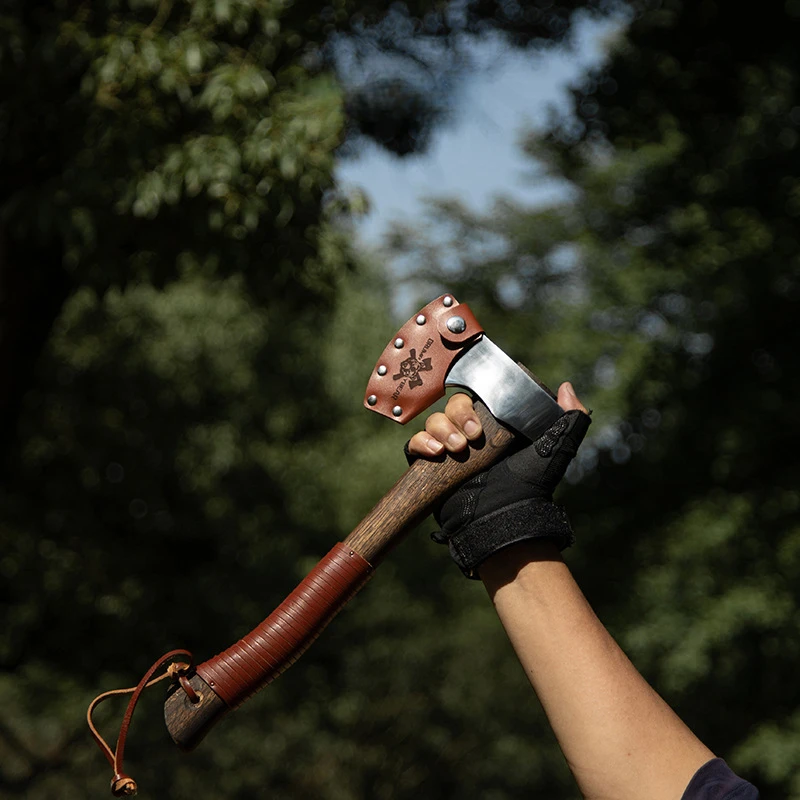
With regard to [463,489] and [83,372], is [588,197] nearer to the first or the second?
[83,372]

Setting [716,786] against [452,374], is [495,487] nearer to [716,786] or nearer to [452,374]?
[452,374]

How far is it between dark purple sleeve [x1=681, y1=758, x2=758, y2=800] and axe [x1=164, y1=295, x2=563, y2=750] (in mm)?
556

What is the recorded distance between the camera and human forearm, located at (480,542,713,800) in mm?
1347

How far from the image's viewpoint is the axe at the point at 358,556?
154 centimetres

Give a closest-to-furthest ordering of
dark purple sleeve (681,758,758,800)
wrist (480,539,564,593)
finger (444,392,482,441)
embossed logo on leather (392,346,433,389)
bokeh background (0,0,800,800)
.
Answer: dark purple sleeve (681,758,758,800), wrist (480,539,564,593), finger (444,392,482,441), embossed logo on leather (392,346,433,389), bokeh background (0,0,800,800)

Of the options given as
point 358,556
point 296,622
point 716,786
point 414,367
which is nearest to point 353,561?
point 358,556

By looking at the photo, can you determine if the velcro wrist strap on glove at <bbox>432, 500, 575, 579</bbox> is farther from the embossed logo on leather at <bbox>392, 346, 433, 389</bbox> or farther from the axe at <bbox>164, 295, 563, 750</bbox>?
the embossed logo on leather at <bbox>392, 346, 433, 389</bbox>

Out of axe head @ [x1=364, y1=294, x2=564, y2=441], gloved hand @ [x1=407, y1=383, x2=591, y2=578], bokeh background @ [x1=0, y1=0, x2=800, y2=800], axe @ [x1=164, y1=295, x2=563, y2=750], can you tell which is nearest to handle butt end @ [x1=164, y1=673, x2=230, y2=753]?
axe @ [x1=164, y1=295, x2=563, y2=750]

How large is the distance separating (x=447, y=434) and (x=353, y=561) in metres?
0.26

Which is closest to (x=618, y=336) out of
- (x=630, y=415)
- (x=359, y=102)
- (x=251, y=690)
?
(x=630, y=415)

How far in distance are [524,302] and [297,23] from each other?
24.9 ft

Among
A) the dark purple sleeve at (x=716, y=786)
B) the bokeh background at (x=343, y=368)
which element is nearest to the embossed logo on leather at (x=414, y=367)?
the dark purple sleeve at (x=716, y=786)

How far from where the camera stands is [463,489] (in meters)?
1.61

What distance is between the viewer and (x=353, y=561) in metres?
1.61
